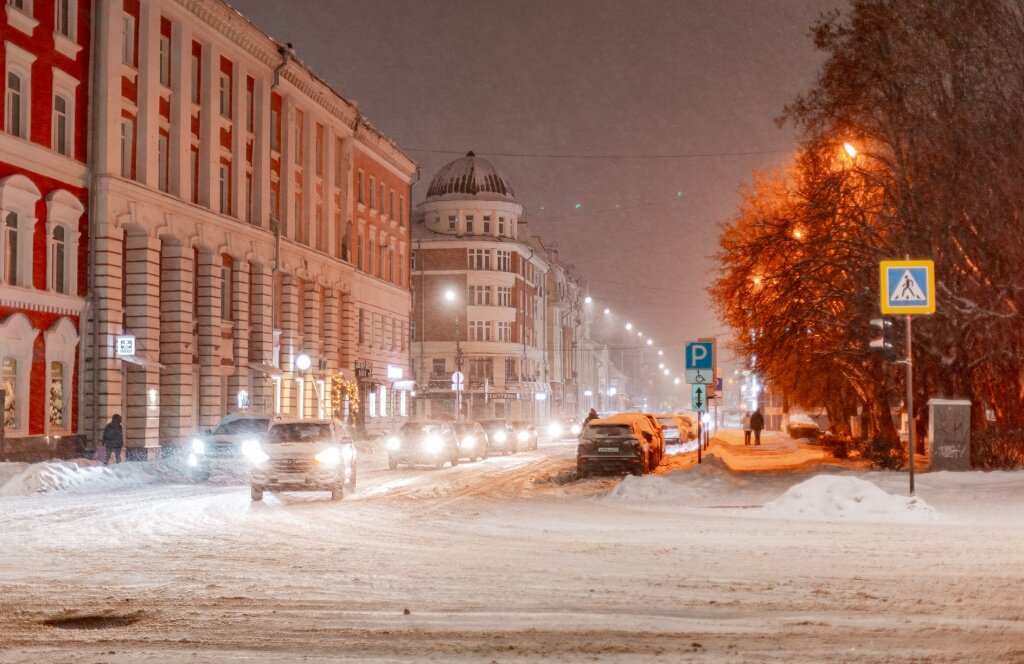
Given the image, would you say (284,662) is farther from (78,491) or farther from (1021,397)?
(1021,397)

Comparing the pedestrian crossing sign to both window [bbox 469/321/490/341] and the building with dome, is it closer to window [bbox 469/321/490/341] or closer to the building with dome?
the building with dome

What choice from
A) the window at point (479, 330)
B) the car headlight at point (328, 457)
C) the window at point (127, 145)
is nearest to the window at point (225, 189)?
the window at point (127, 145)

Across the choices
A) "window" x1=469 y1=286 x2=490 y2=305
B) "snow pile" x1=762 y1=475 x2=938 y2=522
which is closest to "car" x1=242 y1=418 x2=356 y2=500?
"snow pile" x1=762 y1=475 x2=938 y2=522

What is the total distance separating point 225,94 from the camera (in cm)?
4947

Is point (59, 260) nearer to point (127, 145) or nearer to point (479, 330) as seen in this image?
point (127, 145)

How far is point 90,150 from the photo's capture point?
39.2m

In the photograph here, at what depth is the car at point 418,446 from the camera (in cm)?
3972

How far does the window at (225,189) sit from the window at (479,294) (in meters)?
51.2

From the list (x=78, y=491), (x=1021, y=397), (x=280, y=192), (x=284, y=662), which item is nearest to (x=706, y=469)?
(x=1021, y=397)

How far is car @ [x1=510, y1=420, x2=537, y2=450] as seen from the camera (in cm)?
6041

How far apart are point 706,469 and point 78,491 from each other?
14533mm

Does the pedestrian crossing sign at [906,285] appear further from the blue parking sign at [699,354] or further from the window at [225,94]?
the window at [225,94]

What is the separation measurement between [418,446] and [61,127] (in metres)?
14.5

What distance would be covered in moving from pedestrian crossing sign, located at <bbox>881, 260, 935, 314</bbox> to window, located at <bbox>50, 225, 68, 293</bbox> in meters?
25.7
